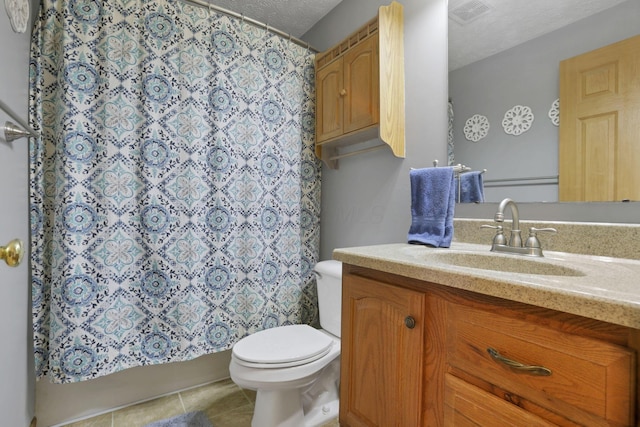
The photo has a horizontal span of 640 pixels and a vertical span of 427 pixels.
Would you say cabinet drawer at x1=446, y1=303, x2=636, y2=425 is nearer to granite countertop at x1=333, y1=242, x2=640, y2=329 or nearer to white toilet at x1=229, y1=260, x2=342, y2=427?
granite countertop at x1=333, y1=242, x2=640, y2=329

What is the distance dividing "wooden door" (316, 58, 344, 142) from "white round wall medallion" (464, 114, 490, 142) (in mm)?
664

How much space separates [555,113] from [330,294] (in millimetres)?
1253

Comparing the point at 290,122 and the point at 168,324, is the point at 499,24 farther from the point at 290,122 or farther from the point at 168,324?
the point at 168,324

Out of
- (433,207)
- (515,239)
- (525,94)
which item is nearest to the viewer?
(515,239)

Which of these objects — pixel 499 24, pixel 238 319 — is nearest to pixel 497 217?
pixel 499 24

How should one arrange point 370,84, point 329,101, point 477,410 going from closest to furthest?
point 477,410, point 370,84, point 329,101

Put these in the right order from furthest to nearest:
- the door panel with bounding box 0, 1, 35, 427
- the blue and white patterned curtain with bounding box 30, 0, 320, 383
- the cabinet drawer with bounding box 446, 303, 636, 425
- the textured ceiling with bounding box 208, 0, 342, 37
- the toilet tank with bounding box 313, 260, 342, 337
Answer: the textured ceiling with bounding box 208, 0, 342, 37 → the toilet tank with bounding box 313, 260, 342, 337 → the blue and white patterned curtain with bounding box 30, 0, 320, 383 → the door panel with bounding box 0, 1, 35, 427 → the cabinet drawer with bounding box 446, 303, 636, 425

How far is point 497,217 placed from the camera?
1.03m

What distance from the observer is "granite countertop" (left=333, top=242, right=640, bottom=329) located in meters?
0.48

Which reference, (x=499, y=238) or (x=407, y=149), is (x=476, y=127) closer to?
(x=407, y=149)

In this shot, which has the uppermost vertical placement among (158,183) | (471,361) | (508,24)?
(508,24)

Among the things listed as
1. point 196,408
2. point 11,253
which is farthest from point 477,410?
point 196,408

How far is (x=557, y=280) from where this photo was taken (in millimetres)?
598

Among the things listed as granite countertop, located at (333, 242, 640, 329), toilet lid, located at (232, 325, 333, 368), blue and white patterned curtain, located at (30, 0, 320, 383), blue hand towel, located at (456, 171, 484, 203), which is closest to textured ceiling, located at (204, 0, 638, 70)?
blue hand towel, located at (456, 171, 484, 203)
